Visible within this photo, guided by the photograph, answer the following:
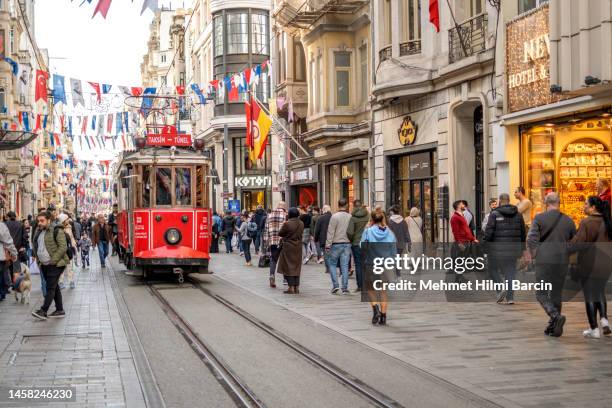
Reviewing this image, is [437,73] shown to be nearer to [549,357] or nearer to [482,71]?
[482,71]

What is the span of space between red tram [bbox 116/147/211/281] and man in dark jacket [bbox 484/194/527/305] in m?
8.15

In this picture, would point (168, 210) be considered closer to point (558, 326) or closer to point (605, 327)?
point (558, 326)

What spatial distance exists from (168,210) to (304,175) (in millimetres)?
20707

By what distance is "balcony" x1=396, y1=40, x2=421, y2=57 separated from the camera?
1040 inches

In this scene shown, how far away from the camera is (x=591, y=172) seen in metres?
18.9

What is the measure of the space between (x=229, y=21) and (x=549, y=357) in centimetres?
4880

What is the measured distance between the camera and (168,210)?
21.2 m

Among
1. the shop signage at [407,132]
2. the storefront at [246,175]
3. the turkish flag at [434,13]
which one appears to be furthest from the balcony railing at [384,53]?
the storefront at [246,175]

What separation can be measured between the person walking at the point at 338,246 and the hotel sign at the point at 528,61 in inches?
200

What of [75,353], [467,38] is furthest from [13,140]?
[75,353]

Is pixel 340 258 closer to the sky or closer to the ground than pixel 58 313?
closer to the sky

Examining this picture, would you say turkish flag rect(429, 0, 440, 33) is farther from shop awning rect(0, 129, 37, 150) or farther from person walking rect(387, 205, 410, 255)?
shop awning rect(0, 129, 37, 150)

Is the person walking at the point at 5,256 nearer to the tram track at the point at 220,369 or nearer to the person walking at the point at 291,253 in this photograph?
the tram track at the point at 220,369

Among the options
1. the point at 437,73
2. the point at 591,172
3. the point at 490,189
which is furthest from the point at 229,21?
the point at 591,172
